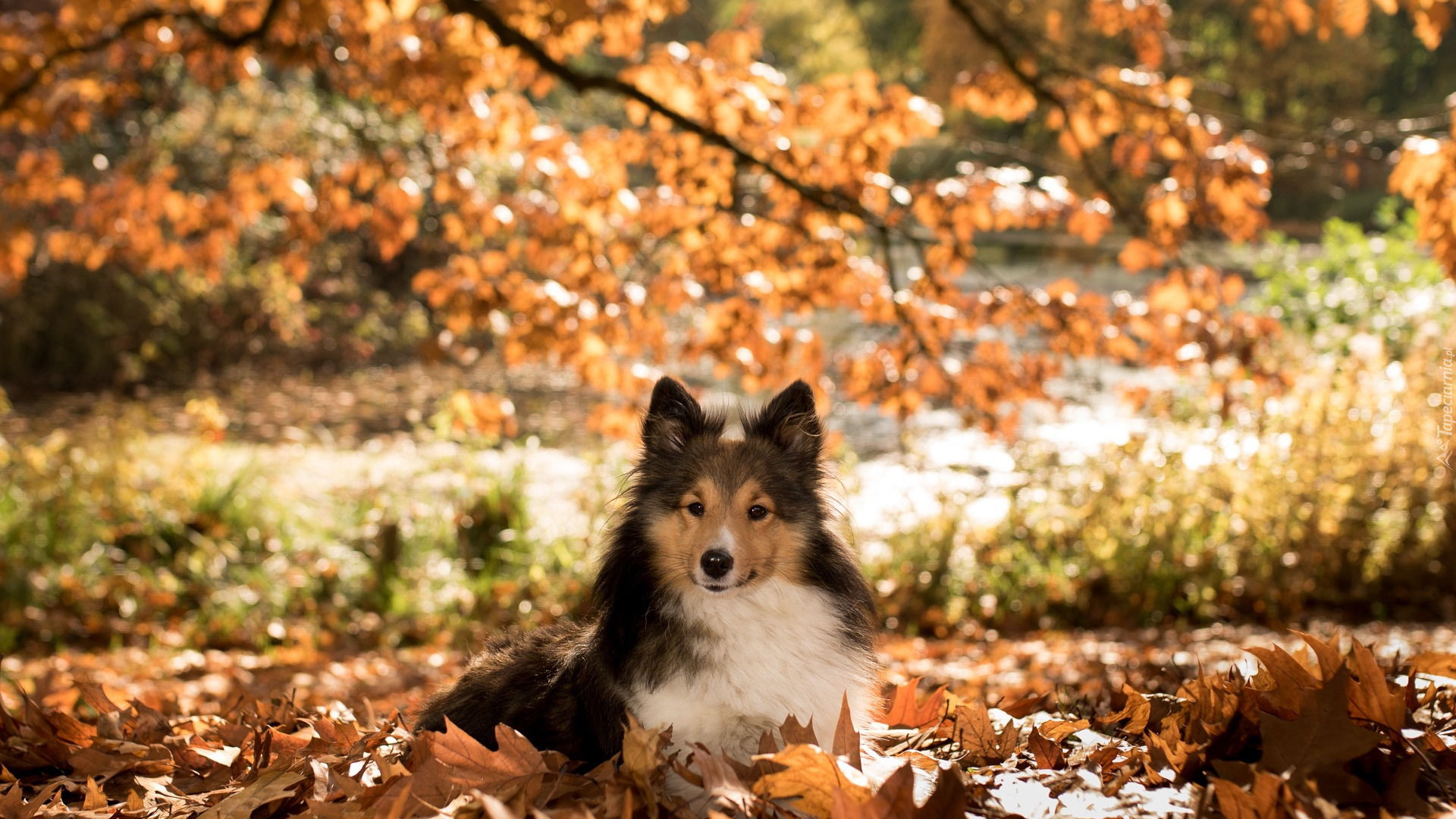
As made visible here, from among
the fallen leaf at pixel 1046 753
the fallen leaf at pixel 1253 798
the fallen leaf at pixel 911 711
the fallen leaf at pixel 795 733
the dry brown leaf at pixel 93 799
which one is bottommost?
the dry brown leaf at pixel 93 799

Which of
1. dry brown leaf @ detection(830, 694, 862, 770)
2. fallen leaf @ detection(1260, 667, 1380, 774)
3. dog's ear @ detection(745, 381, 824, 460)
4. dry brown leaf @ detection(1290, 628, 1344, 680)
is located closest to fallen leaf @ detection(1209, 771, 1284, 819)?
fallen leaf @ detection(1260, 667, 1380, 774)

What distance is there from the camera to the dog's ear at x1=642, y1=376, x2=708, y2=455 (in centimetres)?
260

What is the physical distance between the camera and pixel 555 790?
201cm

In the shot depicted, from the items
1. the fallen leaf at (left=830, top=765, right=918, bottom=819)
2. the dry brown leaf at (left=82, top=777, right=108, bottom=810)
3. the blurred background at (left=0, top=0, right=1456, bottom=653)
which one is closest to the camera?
the fallen leaf at (left=830, top=765, right=918, bottom=819)

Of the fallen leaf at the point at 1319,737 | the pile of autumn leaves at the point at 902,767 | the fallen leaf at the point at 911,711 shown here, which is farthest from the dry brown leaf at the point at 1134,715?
the fallen leaf at the point at 1319,737

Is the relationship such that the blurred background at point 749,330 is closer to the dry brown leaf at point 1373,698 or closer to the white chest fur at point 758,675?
the white chest fur at point 758,675

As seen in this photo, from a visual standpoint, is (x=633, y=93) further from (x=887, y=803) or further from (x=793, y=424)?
(x=887, y=803)

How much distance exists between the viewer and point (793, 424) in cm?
262

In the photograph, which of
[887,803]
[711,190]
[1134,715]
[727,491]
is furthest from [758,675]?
[711,190]

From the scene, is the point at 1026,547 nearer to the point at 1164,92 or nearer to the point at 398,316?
the point at 1164,92

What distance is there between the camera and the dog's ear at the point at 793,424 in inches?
103

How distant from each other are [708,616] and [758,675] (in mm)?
169

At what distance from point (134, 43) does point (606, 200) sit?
12.4ft

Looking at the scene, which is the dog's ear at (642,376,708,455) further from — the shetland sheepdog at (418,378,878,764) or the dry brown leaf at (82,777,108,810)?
the dry brown leaf at (82,777,108,810)
